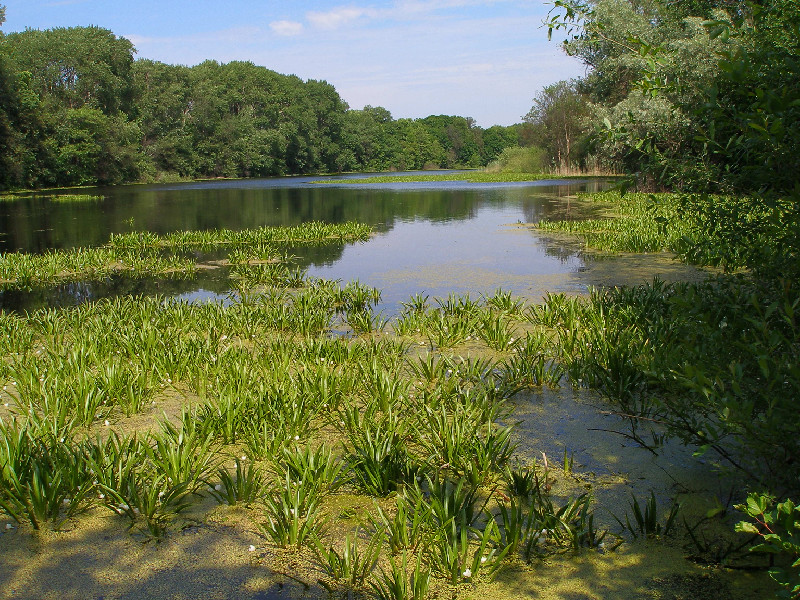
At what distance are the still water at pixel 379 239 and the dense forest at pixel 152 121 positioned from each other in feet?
38.2

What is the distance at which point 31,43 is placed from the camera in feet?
186

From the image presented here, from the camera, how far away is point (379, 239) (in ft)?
65.3

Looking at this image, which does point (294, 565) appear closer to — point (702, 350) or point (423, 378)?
point (702, 350)

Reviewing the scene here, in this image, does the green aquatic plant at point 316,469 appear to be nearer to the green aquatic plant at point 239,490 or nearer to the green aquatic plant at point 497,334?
the green aquatic plant at point 239,490

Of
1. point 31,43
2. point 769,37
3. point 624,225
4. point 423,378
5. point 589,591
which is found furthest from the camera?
point 31,43

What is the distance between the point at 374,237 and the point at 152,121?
5916cm

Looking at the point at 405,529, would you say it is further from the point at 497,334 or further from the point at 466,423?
the point at 497,334

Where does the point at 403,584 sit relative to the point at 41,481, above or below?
below

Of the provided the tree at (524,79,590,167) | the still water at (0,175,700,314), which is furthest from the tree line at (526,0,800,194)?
the tree at (524,79,590,167)

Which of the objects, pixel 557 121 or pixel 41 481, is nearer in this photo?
pixel 41 481

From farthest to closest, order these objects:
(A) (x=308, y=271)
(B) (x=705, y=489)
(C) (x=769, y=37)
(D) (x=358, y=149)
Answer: (D) (x=358, y=149), (A) (x=308, y=271), (C) (x=769, y=37), (B) (x=705, y=489)

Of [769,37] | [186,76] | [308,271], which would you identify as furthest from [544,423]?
[186,76]

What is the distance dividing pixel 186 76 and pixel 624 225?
70731mm

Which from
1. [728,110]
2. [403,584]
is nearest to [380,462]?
[403,584]
